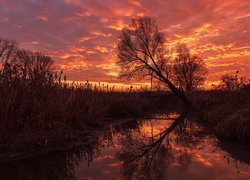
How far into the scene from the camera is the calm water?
3.71 meters

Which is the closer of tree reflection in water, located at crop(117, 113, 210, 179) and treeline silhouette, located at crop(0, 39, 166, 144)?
tree reflection in water, located at crop(117, 113, 210, 179)

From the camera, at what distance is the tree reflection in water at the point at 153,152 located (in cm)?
386

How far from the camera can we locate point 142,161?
4.40 metres

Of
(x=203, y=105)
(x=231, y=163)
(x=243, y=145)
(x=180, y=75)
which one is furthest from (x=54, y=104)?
(x=180, y=75)

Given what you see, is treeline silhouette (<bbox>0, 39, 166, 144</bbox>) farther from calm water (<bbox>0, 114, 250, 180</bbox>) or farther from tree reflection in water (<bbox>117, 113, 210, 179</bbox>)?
tree reflection in water (<bbox>117, 113, 210, 179</bbox>)

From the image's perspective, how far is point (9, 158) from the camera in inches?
171

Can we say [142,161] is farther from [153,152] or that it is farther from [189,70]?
[189,70]

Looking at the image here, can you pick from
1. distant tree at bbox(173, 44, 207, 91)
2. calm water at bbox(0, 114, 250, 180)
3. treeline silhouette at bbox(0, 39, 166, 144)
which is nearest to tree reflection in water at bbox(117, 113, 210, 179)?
calm water at bbox(0, 114, 250, 180)

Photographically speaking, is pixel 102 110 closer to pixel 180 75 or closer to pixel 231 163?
pixel 231 163

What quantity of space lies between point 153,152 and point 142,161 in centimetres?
65

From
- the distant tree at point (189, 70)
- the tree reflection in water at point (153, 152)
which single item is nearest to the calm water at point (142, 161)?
the tree reflection in water at point (153, 152)

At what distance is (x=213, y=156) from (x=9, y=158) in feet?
13.5

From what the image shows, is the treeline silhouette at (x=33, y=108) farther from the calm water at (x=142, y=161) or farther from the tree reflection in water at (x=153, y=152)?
the tree reflection in water at (x=153, y=152)

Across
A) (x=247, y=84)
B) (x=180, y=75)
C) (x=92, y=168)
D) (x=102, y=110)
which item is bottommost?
(x=92, y=168)
